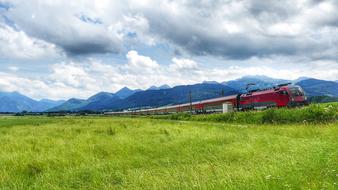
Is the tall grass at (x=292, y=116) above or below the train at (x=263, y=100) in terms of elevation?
below

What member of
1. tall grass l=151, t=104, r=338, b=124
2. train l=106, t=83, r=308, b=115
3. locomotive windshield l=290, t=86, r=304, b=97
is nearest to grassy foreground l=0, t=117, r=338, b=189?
tall grass l=151, t=104, r=338, b=124

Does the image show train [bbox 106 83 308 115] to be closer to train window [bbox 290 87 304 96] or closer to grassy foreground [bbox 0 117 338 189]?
train window [bbox 290 87 304 96]

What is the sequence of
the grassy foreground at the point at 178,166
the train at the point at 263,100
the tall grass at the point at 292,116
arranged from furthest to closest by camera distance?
1. the train at the point at 263,100
2. the tall grass at the point at 292,116
3. the grassy foreground at the point at 178,166

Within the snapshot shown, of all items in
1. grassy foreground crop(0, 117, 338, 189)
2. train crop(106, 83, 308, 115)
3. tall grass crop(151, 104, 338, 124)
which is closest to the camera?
grassy foreground crop(0, 117, 338, 189)

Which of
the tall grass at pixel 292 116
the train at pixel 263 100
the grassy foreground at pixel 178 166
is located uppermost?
the train at pixel 263 100

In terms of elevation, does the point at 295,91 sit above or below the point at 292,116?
above

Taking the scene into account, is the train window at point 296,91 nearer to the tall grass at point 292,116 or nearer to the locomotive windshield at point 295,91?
the locomotive windshield at point 295,91

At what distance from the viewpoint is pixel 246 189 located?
22.6 ft

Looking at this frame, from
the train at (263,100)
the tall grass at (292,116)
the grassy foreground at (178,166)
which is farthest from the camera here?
the train at (263,100)

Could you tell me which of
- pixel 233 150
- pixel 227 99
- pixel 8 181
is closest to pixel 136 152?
pixel 233 150

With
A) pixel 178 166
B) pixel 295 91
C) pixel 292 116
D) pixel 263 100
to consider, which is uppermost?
pixel 295 91

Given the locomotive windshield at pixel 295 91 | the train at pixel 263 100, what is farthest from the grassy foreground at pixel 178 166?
the locomotive windshield at pixel 295 91

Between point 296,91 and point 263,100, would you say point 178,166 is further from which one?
point 263,100

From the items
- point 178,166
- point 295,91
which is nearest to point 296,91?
point 295,91
